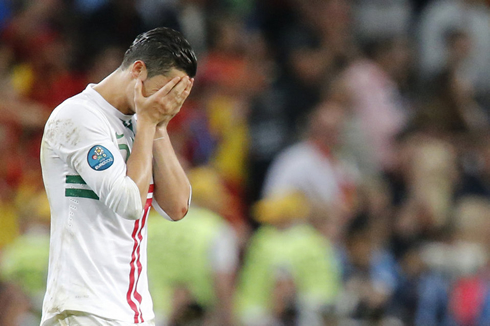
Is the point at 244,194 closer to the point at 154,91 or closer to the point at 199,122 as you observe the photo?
the point at 199,122

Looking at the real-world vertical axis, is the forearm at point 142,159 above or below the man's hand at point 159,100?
below

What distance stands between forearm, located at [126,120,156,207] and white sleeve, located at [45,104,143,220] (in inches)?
1.4

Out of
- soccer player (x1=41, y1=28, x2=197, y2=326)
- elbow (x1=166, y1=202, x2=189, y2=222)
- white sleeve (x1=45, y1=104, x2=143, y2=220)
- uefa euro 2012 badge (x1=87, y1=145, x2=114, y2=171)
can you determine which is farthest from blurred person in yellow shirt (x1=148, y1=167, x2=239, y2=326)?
uefa euro 2012 badge (x1=87, y1=145, x2=114, y2=171)

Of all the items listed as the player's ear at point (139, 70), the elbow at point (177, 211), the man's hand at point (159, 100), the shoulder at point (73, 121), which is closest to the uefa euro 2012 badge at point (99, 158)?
the shoulder at point (73, 121)

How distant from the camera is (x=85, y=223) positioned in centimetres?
331

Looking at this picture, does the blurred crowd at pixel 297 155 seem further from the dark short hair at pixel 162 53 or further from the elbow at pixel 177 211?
the dark short hair at pixel 162 53

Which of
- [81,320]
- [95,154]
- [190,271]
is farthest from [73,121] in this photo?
[190,271]

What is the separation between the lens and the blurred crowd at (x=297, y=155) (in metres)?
6.94

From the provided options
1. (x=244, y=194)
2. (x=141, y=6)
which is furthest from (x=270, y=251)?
(x=141, y=6)

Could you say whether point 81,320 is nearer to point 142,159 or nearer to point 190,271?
point 142,159

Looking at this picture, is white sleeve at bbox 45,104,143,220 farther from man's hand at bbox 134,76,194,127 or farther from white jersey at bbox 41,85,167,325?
man's hand at bbox 134,76,194,127

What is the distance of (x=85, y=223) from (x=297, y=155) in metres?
5.09

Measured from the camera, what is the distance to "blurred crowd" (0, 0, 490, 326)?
273 inches

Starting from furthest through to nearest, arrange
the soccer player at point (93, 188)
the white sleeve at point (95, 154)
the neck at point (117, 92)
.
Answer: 1. the neck at point (117, 92)
2. the soccer player at point (93, 188)
3. the white sleeve at point (95, 154)
